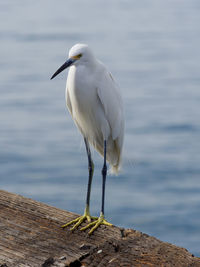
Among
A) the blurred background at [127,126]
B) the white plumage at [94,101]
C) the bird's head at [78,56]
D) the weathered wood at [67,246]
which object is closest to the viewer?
the weathered wood at [67,246]

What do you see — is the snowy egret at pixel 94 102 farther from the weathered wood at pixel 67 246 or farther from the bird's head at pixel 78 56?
the weathered wood at pixel 67 246

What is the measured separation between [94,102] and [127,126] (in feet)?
14.7

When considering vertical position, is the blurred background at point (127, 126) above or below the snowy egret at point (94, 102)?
above

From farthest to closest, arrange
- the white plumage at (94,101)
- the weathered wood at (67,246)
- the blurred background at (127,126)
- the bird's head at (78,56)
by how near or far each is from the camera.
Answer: the blurred background at (127,126) → the white plumage at (94,101) → the bird's head at (78,56) → the weathered wood at (67,246)

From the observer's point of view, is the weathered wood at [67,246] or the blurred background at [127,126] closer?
the weathered wood at [67,246]

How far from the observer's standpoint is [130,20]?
1352 cm

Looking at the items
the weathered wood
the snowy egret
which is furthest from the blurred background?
the weathered wood

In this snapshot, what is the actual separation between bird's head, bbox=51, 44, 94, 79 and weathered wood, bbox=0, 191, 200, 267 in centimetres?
83

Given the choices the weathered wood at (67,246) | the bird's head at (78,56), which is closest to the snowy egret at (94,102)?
the bird's head at (78,56)

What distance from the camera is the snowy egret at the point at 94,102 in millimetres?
3225

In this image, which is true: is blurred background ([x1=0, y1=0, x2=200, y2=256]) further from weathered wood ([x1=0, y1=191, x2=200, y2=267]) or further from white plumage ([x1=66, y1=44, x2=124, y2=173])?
weathered wood ([x1=0, y1=191, x2=200, y2=267])

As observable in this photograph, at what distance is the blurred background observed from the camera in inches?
255

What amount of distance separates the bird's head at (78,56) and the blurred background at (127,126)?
3.13 ft

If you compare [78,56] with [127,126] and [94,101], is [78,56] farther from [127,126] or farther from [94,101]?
[127,126]
